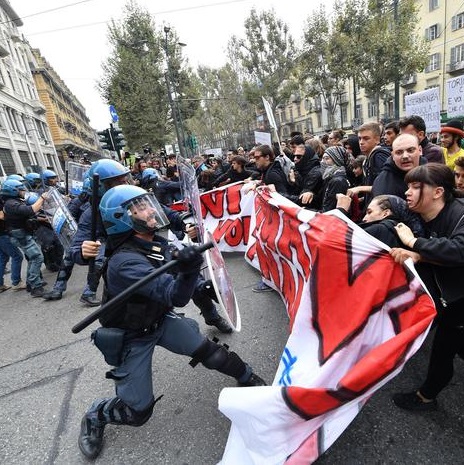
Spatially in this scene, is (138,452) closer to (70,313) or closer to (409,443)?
(409,443)

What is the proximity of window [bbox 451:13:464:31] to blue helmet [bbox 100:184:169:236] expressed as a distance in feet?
120

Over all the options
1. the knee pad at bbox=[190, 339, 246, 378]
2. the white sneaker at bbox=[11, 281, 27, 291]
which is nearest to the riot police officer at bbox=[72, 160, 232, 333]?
the knee pad at bbox=[190, 339, 246, 378]

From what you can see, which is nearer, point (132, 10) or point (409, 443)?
point (409, 443)

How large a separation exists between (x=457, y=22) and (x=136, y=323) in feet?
122

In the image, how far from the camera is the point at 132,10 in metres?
21.0

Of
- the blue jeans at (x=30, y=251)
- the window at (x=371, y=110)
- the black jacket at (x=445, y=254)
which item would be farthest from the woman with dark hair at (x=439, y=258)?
the window at (x=371, y=110)

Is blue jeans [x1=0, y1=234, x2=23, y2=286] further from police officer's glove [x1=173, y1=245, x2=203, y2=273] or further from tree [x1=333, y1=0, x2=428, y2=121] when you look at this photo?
tree [x1=333, y1=0, x2=428, y2=121]

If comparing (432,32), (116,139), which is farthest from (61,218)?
(432,32)

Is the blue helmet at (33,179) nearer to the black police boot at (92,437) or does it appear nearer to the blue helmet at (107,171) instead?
the blue helmet at (107,171)

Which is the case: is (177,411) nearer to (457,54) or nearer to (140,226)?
(140,226)

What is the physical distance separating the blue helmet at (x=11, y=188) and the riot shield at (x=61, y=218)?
0.43 metres

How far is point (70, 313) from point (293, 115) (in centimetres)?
5269

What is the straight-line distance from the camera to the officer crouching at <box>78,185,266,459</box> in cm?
177

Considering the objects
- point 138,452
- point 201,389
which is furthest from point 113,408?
point 201,389
